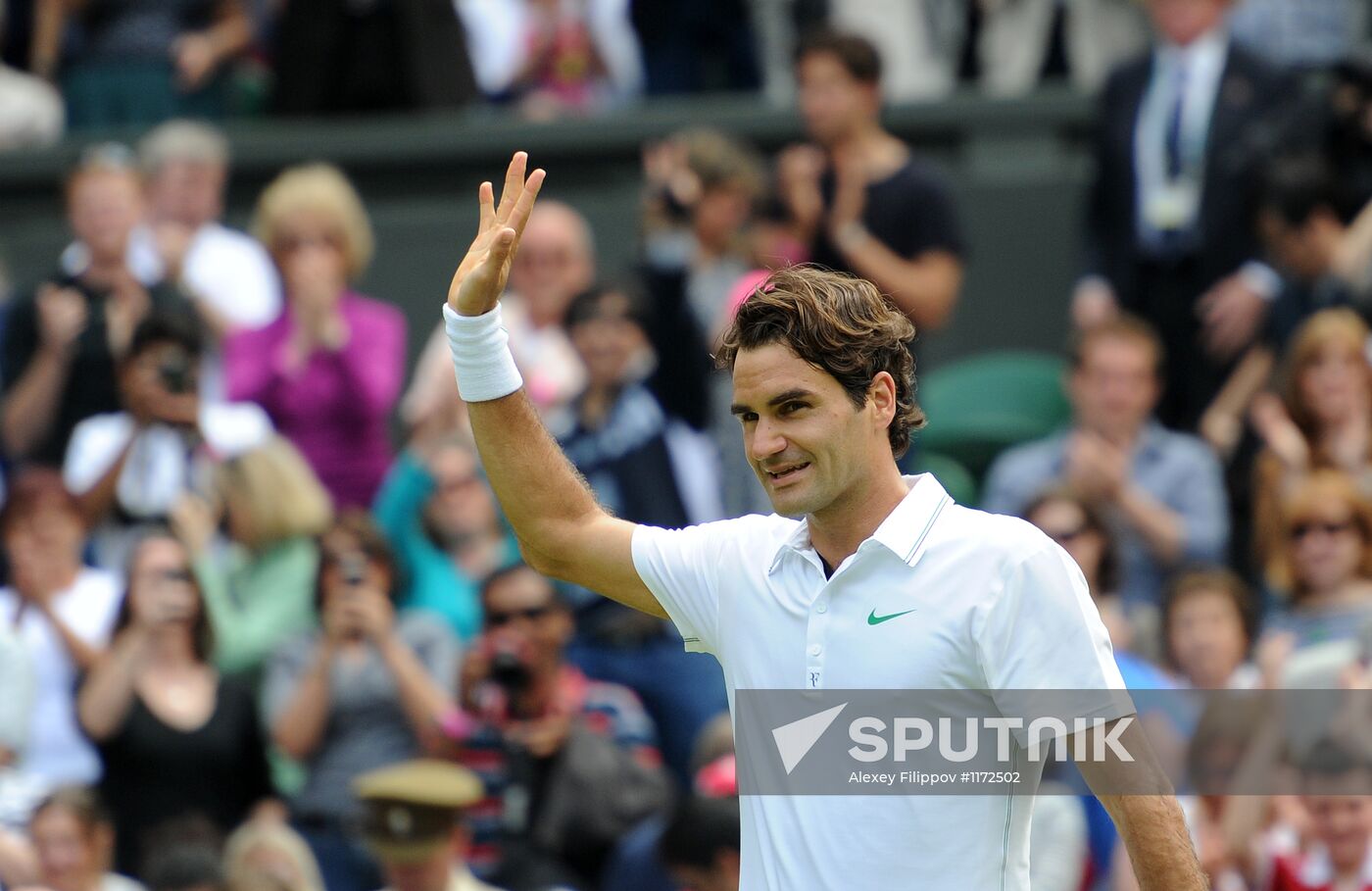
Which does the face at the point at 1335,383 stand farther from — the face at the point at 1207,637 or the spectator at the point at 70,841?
the spectator at the point at 70,841

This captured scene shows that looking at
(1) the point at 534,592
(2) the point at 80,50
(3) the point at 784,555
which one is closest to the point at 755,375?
(3) the point at 784,555

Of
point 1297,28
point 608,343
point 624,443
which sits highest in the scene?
point 1297,28

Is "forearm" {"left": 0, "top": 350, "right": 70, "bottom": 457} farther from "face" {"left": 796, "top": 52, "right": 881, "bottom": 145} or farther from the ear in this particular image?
the ear

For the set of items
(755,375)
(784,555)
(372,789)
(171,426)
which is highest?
(171,426)

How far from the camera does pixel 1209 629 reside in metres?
7.32

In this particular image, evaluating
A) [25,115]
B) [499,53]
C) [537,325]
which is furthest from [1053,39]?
[25,115]

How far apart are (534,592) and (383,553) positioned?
774mm

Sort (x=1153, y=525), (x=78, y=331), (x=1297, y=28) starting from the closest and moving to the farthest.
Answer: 1. (x=1153, y=525)
2. (x=78, y=331)
3. (x=1297, y=28)

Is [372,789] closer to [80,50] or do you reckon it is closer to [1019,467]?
[1019,467]

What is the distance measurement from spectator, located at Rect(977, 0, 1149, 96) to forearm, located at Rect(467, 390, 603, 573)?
7586mm

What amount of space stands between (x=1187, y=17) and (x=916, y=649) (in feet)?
20.2

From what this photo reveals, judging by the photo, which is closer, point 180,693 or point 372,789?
point 372,789

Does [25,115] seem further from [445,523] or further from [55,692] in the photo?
[55,692]

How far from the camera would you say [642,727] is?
7.32 m
